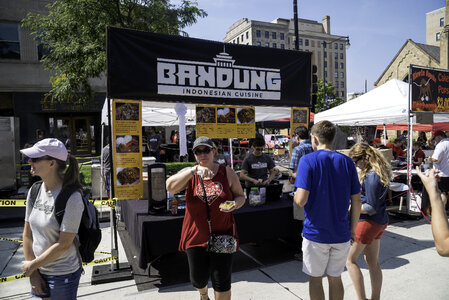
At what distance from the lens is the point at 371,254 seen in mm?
3023

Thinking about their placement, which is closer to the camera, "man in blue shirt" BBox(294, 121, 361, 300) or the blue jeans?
the blue jeans

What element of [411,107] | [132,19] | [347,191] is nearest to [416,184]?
[411,107]

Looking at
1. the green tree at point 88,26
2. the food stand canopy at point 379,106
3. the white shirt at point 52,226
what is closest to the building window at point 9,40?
the green tree at point 88,26

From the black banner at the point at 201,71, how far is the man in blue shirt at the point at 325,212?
2738mm

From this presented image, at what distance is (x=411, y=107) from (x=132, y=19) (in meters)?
10.9

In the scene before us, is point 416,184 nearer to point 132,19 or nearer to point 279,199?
point 279,199

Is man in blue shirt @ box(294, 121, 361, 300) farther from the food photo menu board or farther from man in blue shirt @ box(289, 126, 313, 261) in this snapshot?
the food photo menu board

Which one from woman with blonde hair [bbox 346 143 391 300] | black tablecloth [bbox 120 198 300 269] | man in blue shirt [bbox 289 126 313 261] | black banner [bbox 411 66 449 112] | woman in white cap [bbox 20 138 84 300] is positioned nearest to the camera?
woman in white cap [bbox 20 138 84 300]

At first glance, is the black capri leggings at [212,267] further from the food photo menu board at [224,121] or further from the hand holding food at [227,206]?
the food photo menu board at [224,121]

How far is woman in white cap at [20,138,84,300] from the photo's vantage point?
2006 millimetres

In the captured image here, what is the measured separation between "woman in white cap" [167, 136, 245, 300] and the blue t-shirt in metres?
0.65

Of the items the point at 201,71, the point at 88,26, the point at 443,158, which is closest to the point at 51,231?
the point at 201,71

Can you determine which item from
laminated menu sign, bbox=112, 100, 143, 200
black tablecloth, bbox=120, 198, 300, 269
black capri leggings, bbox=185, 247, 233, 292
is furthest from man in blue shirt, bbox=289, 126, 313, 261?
laminated menu sign, bbox=112, 100, 143, 200

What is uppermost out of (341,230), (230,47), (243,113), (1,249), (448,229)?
(230,47)
